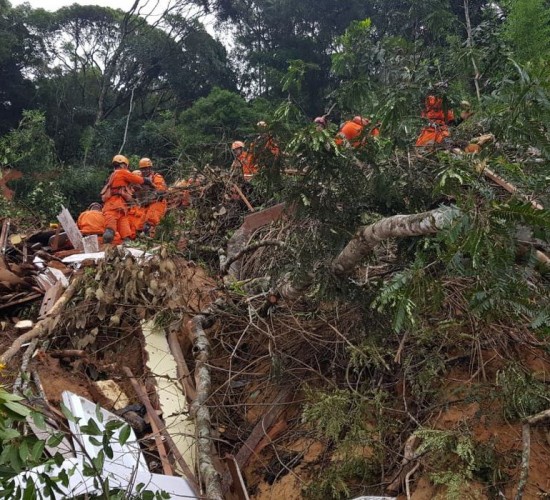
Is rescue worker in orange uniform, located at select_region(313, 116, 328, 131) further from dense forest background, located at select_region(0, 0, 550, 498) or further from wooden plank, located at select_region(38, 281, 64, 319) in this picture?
wooden plank, located at select_region(38, 281, 64, 319)

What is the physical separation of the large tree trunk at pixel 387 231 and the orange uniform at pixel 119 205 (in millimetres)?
5296

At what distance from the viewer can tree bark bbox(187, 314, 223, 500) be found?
312 cm

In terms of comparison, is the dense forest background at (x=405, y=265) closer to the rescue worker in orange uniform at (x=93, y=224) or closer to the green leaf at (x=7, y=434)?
the green leaf at (x=7, y=434)

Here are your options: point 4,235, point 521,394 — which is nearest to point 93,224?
point 4,235

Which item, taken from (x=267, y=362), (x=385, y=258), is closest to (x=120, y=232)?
(x=267, y=362)

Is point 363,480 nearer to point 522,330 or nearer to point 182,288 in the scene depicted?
point 522,330

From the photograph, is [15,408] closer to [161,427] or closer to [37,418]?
[37,418]

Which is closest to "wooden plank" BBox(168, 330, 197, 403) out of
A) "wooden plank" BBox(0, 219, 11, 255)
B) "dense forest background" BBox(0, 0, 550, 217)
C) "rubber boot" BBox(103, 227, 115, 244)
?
"wooden plank" BBox(0, 219, 11, 255)

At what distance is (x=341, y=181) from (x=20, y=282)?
12.2 feet

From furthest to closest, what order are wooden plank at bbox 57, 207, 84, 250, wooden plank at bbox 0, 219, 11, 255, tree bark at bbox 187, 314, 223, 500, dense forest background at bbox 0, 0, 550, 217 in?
dense forest background at bbox 0, 0, 550, 217, wooden plank at bbox 57, 207, 84, 250, wooden plank at bbox 0, 219, 11, 255, tree bark at bbox 187, 314, 223, 500

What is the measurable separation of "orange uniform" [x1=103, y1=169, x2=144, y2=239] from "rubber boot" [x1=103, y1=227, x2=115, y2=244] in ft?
0.68

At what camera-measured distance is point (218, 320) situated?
15.2 ft

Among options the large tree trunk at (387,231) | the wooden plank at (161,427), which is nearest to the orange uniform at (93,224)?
the wooden plank at (161,427)

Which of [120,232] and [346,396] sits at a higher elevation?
[120,232]
